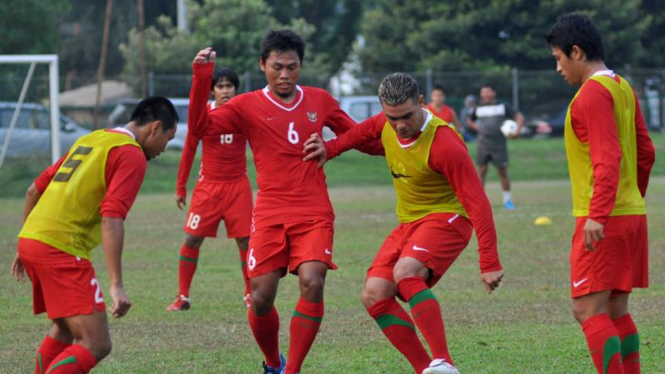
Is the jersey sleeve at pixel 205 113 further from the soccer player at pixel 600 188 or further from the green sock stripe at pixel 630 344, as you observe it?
the green sock stripe at pixel 630 344

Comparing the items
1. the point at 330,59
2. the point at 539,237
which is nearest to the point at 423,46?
the point at 330,59

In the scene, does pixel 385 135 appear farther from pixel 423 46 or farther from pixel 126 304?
pixel 423 46

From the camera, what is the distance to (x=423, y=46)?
40.8 meters

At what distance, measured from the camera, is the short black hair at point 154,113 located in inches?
218

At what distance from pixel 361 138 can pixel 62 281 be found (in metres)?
2.14

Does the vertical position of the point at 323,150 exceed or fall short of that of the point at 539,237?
it exceeds it

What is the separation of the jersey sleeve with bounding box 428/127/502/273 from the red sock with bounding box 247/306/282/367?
1.39m

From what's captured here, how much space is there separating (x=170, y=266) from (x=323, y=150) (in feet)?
18.1

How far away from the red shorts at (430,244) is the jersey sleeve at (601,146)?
3.73 feet

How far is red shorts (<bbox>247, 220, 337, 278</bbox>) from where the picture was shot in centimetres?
647

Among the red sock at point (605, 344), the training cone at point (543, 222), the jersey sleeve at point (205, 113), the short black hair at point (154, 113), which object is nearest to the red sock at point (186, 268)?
the jersey sleeve at point (205, 113)

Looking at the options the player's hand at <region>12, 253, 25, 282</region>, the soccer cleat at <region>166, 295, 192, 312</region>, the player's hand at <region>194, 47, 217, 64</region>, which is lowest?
the soccer cleat at <region>166, 295, 192, 312</region>

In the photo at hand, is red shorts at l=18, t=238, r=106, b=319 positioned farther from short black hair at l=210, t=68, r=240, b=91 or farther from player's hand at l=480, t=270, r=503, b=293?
short black hair at l=210, t=68, r=240, b=91

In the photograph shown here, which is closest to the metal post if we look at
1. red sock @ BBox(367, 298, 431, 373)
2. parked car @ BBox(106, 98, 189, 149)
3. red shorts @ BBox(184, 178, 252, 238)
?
parked car @ BBox(106, 98, 189, 149)
